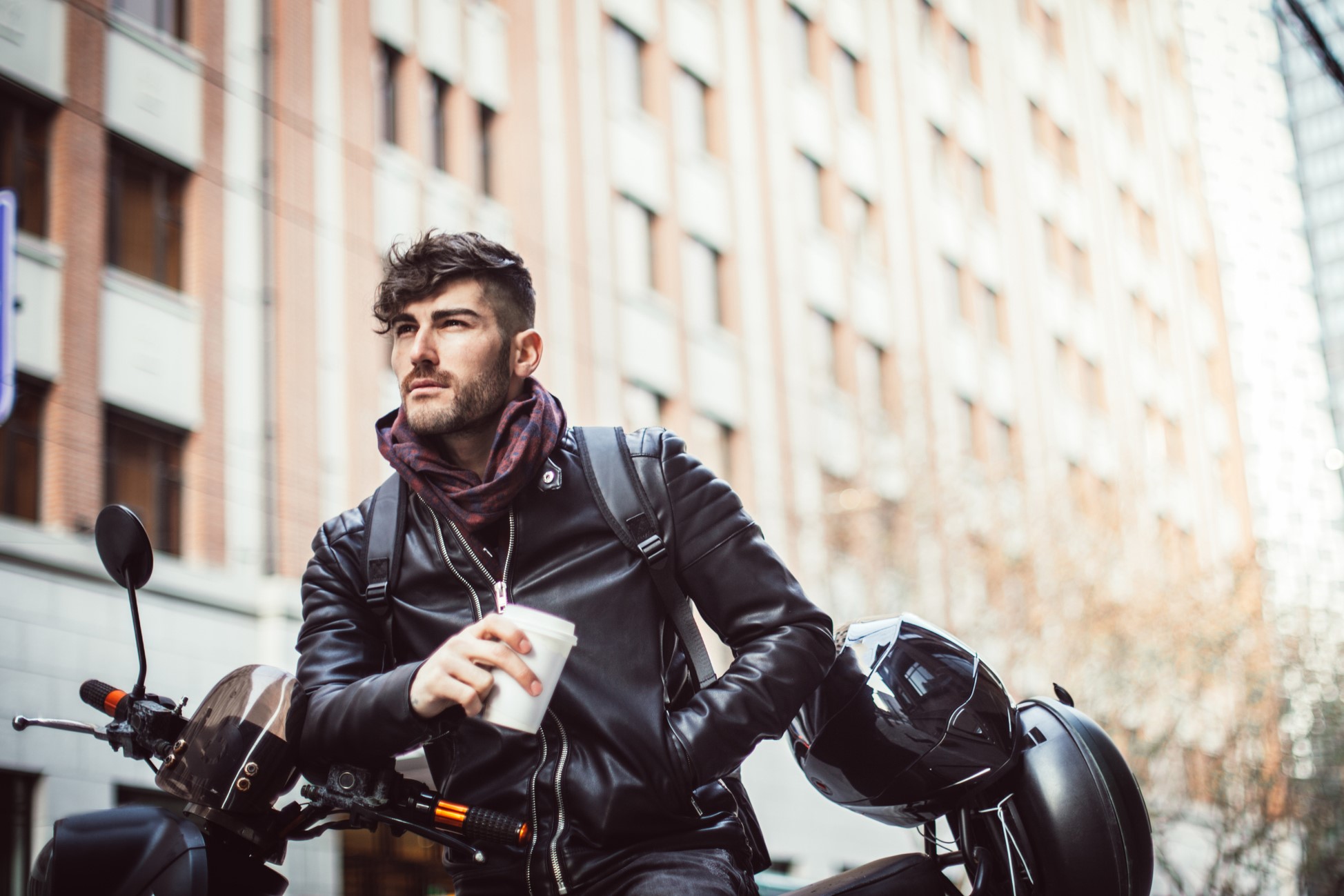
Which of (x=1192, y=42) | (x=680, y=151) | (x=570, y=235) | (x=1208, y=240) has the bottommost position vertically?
(x=570, y=235)

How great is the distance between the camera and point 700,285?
2798cm

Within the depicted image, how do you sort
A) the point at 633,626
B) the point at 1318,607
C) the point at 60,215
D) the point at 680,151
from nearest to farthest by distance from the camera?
1. the point at 633,626
2. the point at 60,215
3. the point at 1318,607
4. the point at 680,151

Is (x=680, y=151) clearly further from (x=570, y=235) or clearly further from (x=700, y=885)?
(x=700, y=885)

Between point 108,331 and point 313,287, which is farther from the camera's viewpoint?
point 313,287

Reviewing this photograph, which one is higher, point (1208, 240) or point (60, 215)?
point (1208, 240)

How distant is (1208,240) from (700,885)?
177ft

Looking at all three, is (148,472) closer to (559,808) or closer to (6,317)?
(6,317)

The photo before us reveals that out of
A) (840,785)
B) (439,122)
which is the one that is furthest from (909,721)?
(439,122)

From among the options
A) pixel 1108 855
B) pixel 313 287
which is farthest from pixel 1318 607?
pixel 1108 855

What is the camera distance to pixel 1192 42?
54.7m

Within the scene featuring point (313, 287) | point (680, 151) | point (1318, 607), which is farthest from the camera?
point (680, 151)

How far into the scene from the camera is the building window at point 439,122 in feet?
73.7

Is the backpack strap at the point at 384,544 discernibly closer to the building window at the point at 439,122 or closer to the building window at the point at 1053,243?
the building window at the point at 439,122

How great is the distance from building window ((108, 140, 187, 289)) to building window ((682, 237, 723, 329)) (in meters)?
10.7
